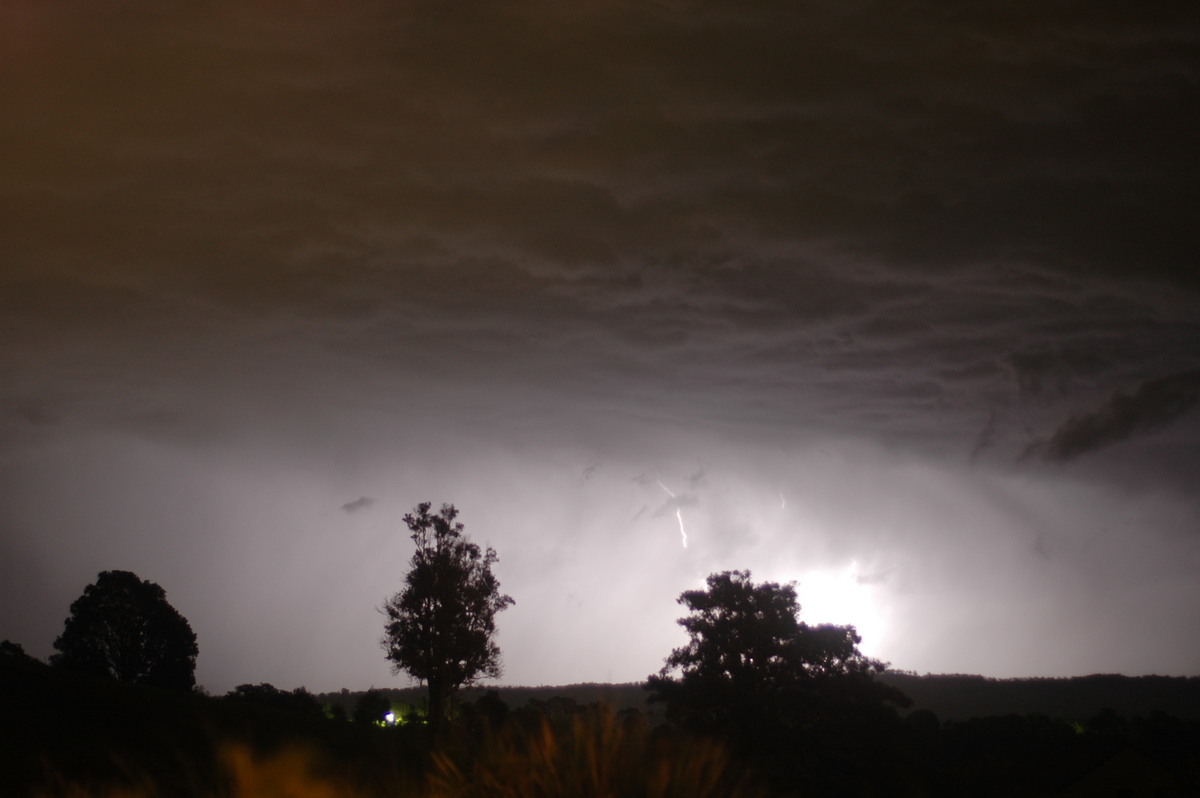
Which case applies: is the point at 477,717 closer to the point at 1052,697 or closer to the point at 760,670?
the point at 760,670

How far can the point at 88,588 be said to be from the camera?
44.9 metres

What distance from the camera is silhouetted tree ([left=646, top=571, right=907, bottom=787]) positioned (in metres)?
39.1

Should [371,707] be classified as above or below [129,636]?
below

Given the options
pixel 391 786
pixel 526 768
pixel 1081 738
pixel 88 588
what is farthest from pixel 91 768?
pixel 1081 738

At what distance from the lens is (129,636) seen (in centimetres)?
4409

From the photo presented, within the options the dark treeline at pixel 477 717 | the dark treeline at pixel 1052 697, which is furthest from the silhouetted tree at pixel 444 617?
the dark treeline at pixel 1052 697

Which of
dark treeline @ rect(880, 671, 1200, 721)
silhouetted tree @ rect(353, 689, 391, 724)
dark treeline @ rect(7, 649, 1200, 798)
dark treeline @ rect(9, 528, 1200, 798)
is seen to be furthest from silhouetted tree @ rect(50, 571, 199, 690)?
dark treeline @ rect(880, 671, 1200, 721)

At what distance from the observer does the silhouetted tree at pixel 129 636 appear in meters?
42.8

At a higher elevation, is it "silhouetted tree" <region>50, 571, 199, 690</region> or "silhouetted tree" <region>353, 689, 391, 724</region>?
"silhouetted tree" <region>50, 571, 199, 690</region>

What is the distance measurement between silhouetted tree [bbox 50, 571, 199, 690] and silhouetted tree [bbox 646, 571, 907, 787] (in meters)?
24.9

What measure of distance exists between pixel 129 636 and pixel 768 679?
32.8 m

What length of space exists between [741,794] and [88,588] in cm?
4732

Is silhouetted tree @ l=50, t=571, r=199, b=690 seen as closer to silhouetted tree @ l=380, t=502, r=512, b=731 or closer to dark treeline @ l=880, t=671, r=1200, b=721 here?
silhouetted tree @ l=380, t=502, r=512, b=731

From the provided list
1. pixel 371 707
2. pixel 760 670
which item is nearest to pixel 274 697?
pixel 371 707
